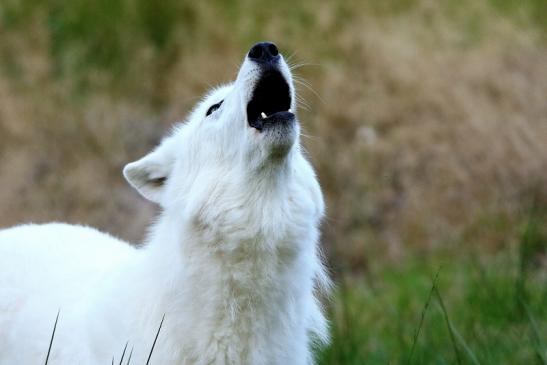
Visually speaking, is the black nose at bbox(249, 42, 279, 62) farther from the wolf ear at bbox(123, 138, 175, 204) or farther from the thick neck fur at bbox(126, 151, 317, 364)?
the wolf ear at bbox(123, 138, 175, 204)

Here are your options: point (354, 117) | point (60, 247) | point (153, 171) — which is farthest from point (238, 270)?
point (354, 117)

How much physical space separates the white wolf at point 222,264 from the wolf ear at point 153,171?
0.02 m

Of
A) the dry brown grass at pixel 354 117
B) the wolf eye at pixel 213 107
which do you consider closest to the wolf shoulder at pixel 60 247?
the wolf eye at pixel 213 107

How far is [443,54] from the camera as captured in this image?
1148 cm

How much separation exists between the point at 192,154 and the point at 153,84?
747 centimetres

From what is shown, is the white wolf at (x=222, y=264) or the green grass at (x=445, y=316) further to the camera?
the green grass at (x=445, y=316)

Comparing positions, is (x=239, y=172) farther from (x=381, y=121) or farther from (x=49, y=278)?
(x=381, y=121)

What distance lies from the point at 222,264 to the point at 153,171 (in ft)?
2.69

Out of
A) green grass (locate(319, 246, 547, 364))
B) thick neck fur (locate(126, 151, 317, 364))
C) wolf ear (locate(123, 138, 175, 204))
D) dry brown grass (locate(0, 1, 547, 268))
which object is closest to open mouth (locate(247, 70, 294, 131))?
thick neck fur (locate(126, 151, 317, 364))

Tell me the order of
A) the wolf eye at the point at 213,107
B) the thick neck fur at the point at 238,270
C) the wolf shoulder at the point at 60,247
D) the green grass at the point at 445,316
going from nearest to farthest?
the thick neck fur at the point at 238,270 → the wolf eye at the point at 213,107 → the green grass at the point at 445,316 → the wolf shoulder at the point at 60,247

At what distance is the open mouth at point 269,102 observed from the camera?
4602 mm

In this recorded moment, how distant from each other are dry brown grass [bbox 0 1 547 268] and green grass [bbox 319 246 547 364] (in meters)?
1.00

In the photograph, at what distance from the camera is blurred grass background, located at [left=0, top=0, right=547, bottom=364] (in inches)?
419

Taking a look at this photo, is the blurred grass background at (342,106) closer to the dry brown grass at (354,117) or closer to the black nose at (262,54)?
the dry brown grass at (354,117)
